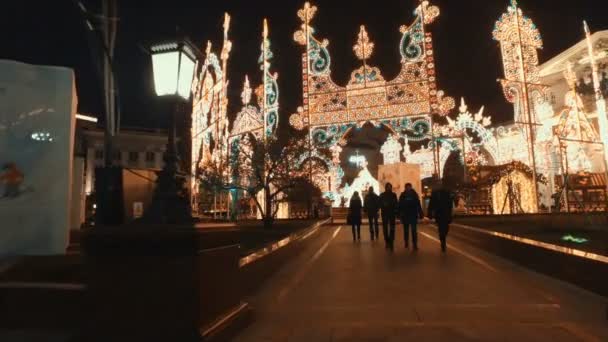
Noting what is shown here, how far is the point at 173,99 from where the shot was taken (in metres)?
3.39

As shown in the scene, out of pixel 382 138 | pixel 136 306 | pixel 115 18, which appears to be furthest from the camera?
pixel 382 138

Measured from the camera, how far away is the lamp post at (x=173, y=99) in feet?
10.7

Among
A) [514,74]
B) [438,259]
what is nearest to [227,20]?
[514,74]

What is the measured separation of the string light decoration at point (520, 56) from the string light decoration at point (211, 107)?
17.6 m

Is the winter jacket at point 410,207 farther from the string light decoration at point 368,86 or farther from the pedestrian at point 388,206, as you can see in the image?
the string light decoration at point 368,86

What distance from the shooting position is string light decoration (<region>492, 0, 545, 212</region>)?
24734 millimetres

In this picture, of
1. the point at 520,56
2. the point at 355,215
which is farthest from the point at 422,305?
the point at 520,56

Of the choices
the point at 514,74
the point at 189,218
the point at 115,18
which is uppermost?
the point at 514,74

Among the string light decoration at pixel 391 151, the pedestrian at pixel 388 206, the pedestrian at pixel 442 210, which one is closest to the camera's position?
the pedestrian at pixel 442 210

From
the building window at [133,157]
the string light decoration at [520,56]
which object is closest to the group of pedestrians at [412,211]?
the string light decoration at [520,56]

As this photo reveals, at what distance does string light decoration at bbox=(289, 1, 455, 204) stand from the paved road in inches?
612

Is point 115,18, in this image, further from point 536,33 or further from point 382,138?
point 382,138

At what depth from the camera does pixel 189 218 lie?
328 cm

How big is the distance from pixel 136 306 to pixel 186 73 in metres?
1.83
